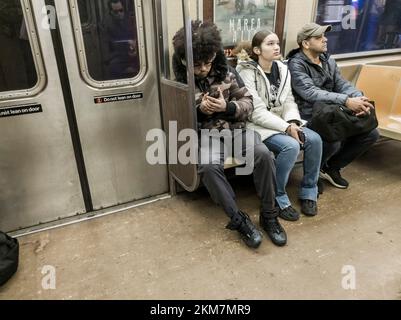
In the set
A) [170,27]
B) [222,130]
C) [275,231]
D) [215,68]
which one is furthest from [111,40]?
[275,231]

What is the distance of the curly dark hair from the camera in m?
2.25

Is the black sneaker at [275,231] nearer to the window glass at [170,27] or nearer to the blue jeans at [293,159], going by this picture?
the blue jeans at [293,159]

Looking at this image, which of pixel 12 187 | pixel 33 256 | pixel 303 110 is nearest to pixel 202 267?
pixel 33 256

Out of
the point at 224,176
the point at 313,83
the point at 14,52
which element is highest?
the point at 14,52

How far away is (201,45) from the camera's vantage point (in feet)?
7.40

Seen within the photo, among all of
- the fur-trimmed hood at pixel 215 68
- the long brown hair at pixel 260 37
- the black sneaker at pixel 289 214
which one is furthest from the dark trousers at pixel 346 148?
the fur-trimmed hood at pixel 215 68

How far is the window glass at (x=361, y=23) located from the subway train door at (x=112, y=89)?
2.11 m

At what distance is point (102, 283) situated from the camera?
6.81 ft

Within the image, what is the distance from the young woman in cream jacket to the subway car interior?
19 centimetres

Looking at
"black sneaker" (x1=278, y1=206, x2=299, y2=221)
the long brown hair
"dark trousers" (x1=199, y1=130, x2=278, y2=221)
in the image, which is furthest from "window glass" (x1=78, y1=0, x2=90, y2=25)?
"black sneaker" (x1=278, y1=206, x2=299, y2=221)

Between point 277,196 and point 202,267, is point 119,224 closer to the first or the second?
point 202,267

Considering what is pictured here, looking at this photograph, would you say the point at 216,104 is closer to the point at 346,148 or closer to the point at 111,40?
the point at 111,40

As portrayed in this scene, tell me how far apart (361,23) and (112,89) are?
324cm
